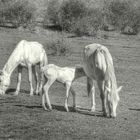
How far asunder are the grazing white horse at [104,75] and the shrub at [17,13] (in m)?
25.1

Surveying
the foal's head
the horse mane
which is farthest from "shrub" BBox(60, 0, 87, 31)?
the horse mane

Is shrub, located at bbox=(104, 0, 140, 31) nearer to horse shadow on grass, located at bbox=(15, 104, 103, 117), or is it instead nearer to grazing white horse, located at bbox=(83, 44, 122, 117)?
grazing white horse, located at bbox=(83, 44, 122, 117)

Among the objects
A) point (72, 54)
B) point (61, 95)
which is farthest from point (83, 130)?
point (72, 54)

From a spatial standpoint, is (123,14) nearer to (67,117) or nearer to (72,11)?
(72,11)

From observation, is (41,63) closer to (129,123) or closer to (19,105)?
(19,105)

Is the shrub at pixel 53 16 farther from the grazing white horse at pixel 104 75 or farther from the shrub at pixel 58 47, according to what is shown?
the grazing white horse at pixel 104 75

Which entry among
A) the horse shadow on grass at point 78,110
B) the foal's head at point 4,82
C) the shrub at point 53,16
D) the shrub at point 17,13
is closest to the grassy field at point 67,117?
the horse shadow on grass at point 78,110

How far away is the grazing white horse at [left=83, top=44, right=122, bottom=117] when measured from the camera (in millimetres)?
13375

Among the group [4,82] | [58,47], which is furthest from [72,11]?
[4,82]

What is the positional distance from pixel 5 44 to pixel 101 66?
56.1 feet

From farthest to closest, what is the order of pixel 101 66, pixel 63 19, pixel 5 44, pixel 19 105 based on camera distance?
pixel 63 19
pixel 5 44
pixel 19 105
pixel 101 66

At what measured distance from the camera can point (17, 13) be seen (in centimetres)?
4128

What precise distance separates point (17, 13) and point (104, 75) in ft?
93.1

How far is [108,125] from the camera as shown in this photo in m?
12.5
